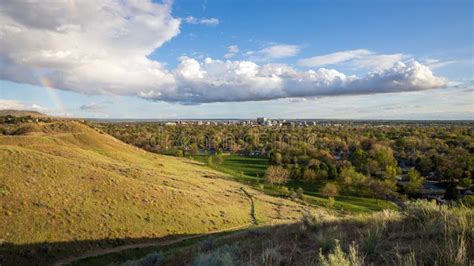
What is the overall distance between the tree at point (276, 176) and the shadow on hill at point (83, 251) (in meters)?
40.4

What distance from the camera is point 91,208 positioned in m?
29.2

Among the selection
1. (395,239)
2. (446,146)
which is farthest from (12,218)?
(446,146)

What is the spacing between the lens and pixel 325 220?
1109 cm

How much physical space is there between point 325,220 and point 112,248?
19.6 metres

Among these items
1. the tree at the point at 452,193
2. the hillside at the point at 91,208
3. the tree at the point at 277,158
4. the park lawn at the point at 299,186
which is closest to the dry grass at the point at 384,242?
the hillside at the point at 91,208

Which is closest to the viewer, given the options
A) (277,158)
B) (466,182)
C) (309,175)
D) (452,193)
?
(452,193)

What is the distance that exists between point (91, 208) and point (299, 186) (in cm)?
5057

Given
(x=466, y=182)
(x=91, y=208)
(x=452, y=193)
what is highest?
(x=91, y=208)

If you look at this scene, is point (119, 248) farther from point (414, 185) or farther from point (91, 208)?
point (414, 185)

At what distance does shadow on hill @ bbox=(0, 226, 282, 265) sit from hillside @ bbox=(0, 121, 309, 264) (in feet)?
0.21

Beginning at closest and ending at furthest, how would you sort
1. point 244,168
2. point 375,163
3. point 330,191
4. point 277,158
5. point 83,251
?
point 83,251 < point 330,191 < point 375,163 < point 244,168 < point 277,158

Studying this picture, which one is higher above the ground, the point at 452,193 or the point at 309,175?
the point at 309,175

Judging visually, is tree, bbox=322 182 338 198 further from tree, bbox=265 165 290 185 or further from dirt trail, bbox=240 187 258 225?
dirt trail, bbox=240 187 258 225

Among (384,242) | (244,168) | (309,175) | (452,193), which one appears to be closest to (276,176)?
(309,175)
